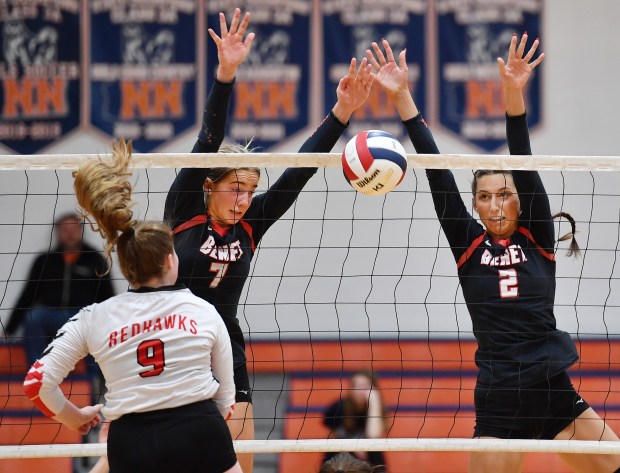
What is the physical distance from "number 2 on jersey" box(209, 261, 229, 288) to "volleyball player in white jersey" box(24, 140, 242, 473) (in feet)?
3.26

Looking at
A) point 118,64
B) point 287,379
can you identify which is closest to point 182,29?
point 118,64

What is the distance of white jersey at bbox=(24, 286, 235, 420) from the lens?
325cm

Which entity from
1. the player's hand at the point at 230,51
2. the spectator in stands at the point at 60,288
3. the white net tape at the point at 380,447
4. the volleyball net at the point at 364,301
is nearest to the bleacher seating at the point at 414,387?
the volleyball net at the point at 364,301

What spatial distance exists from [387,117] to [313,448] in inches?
192

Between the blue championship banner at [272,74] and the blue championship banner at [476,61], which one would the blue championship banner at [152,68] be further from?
the blue championship banner at [476,61]

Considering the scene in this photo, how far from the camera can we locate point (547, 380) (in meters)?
4.32

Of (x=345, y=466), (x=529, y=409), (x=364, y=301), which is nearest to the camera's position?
(x=345, y=466)

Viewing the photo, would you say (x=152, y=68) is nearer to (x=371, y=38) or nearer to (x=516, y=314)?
(x=371, y=38)

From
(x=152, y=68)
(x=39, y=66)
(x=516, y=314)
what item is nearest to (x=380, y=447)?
(x=516, y=314)

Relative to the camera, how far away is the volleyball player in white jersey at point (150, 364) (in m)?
3.23

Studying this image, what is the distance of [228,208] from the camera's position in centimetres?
454

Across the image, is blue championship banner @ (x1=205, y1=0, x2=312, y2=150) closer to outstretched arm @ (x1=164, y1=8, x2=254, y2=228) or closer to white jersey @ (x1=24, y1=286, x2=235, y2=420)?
outstretched arm @ (x1=164, y1=8, x2=254, y2=228)

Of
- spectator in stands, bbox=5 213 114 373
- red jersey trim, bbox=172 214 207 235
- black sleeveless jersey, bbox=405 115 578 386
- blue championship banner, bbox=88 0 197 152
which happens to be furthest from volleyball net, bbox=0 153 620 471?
red jersey trim, bbox=172 214 207 235

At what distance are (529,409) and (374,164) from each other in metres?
1.33
